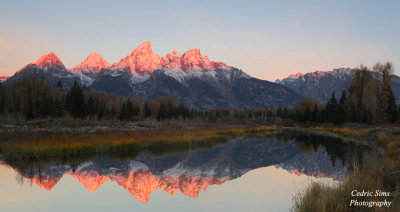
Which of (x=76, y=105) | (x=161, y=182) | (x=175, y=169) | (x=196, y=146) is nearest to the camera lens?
(x=161, y=182)

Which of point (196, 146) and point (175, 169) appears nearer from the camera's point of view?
point (175, 169)

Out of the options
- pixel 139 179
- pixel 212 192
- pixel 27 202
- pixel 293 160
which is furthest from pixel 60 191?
pixel 293 160

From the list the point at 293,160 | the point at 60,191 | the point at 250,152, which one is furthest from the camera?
the point at 250,152

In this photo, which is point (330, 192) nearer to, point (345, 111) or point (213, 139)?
point (213, 139)

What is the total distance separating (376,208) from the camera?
8.74 metres

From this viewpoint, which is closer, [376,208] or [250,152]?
[376,208]

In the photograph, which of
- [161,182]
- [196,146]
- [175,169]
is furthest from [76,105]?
[161,182]

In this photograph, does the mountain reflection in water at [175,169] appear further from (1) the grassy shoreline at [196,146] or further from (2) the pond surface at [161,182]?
(1) the grassy shoreline at [196,146]

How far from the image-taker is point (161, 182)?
20.2 meters

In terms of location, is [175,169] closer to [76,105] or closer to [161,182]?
[161,182]

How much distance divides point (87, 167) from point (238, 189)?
12230 millimetres

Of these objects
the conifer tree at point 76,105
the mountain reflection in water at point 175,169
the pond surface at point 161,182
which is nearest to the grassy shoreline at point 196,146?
the pond surface at point 161,182

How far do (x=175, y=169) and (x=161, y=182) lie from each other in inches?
173

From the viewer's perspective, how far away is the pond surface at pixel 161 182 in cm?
1483
